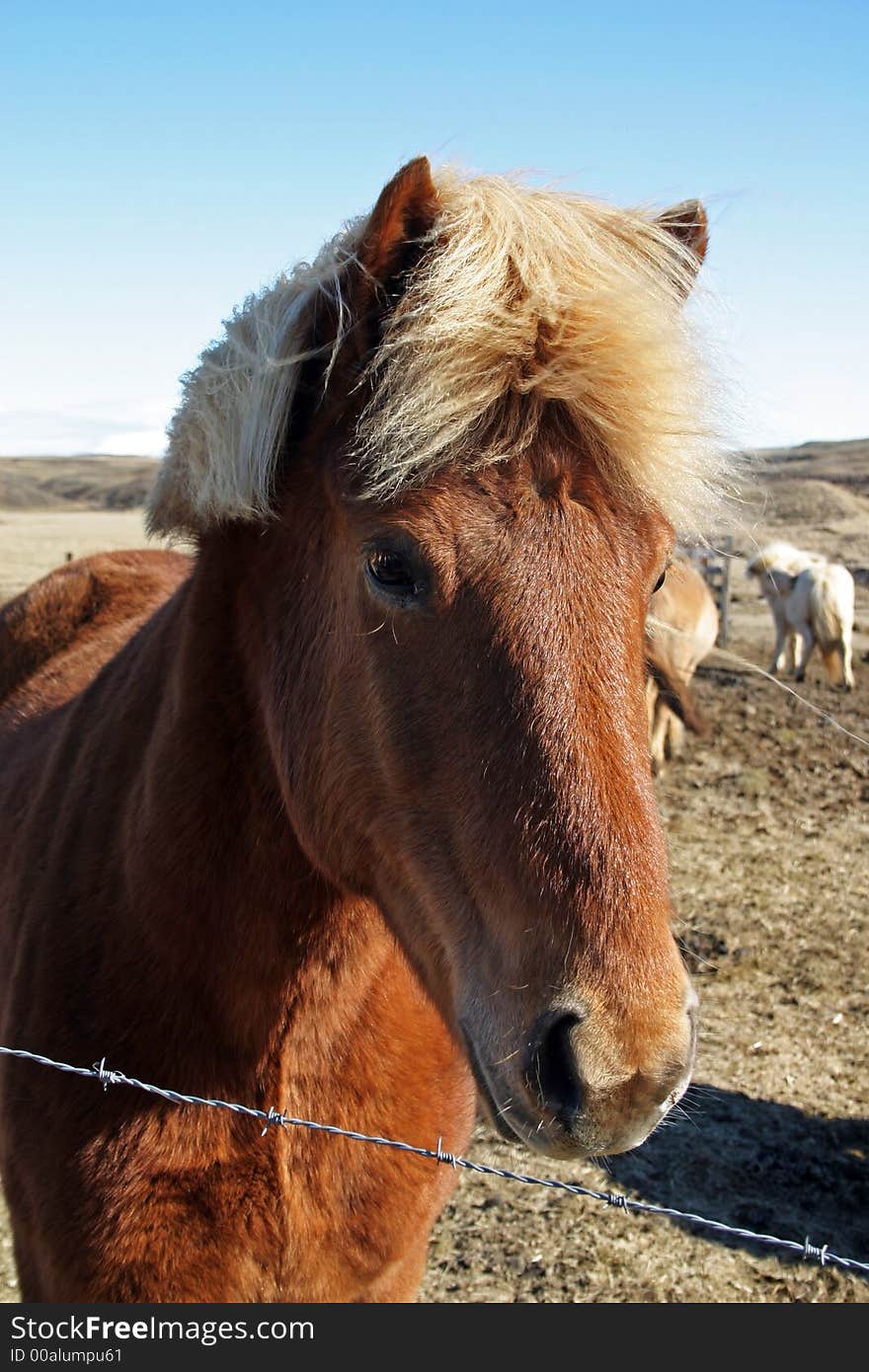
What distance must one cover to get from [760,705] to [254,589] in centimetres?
1078

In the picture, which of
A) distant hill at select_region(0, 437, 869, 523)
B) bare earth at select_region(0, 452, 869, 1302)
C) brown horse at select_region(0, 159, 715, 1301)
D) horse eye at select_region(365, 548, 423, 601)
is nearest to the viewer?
brown horse at select_region(0, 159, 715, 1301)

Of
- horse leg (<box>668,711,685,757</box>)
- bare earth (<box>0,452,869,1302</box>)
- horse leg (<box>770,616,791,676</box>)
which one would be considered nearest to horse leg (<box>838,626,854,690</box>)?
horse leg (<box>770,616,791,676</box>)

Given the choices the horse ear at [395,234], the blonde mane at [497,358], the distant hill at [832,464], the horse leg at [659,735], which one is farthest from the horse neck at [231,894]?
the distant hill at [832,464]

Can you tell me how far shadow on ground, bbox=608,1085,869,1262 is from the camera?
13.3ft

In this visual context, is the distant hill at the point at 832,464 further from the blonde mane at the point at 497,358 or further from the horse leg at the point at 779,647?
the blonde mane at the point at 497,358

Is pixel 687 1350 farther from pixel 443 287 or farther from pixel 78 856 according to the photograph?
pixel 443 287

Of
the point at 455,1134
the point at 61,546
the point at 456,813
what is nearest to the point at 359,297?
the point at 456,813

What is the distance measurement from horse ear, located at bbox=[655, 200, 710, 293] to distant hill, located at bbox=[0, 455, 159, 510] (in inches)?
2266

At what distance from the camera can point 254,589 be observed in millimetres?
2117

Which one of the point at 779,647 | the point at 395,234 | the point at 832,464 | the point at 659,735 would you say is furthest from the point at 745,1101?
the point at 832,464

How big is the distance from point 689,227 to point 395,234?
694 millimetres

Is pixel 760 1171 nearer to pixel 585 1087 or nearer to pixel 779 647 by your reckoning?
pixel 585 1087

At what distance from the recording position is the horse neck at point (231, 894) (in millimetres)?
2105

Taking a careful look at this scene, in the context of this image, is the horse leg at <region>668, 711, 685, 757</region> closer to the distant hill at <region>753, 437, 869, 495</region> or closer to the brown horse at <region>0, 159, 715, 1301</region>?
the brown horse at <region>0, 159, 715, 1301</region>
